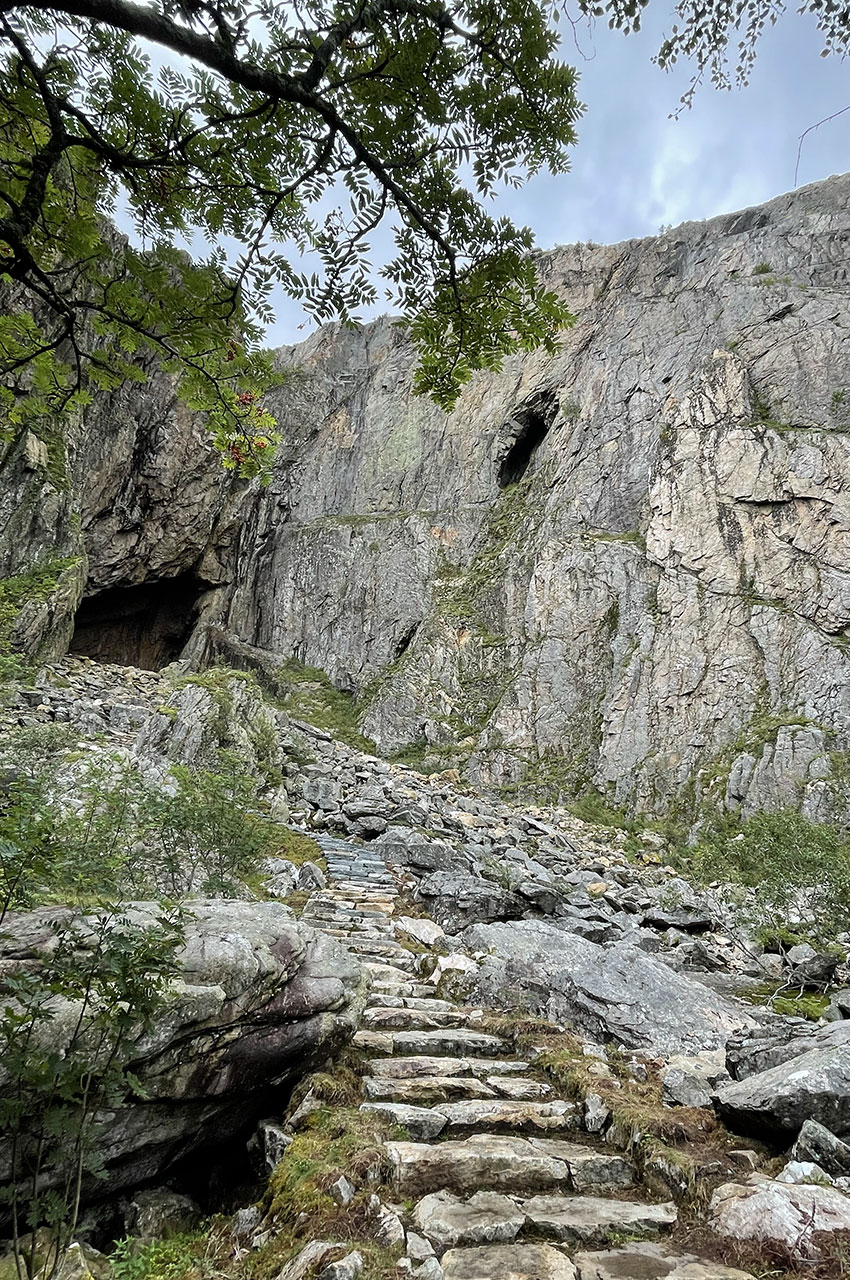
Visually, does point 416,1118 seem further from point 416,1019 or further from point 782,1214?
point 782,1214

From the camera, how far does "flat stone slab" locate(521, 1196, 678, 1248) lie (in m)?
2.94

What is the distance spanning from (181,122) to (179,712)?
1440 centimetres

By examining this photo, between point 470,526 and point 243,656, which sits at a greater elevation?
point 470,526

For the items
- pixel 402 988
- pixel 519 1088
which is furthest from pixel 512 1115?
pixel 402 988

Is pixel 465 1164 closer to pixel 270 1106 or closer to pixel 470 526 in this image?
pixel 270 1106

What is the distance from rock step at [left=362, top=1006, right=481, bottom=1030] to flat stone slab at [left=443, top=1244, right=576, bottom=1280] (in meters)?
2.62

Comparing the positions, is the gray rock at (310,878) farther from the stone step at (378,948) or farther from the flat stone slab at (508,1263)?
the flat stone slab at (508,1263)

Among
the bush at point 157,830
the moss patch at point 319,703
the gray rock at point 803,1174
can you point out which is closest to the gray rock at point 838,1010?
the gray rock at point 803,1174

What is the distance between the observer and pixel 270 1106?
4.25 meters

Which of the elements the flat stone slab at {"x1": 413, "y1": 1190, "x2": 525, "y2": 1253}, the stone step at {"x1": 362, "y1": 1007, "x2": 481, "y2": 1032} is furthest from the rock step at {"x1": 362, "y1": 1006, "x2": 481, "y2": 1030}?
the flat stone slab at {"x1": 413, "y1": 1190, "x2": 525, "y2": 1253}

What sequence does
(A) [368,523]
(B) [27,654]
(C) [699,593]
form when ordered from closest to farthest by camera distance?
(B) [27,654], (C) [699,593], (A) [368,523]

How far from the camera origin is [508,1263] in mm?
2664

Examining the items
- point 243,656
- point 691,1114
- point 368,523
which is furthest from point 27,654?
point 691,1114

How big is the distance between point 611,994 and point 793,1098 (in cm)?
245
